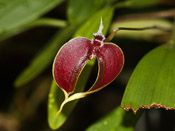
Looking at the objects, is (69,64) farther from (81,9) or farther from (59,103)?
(81,9)

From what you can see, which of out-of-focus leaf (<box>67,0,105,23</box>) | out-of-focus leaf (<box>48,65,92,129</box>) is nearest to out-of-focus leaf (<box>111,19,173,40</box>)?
out-of-focus leaf (<box>67,0,105,23</box>)

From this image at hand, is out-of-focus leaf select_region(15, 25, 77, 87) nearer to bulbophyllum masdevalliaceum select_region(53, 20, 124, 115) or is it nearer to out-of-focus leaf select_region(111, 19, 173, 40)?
out-of-focus leaf select_region(111, 19, 173, 40)

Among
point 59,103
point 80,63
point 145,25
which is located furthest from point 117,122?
point 145,25

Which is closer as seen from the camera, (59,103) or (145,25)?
(59,103)

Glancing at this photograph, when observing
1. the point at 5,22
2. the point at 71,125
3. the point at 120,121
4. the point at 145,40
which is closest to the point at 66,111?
the point at 120,121

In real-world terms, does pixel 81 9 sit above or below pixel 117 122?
above

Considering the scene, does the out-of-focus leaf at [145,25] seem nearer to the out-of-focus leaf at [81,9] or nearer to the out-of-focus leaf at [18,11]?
the out-of-focus leaf at [81,9]

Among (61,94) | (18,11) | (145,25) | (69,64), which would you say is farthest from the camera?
(145,25)
